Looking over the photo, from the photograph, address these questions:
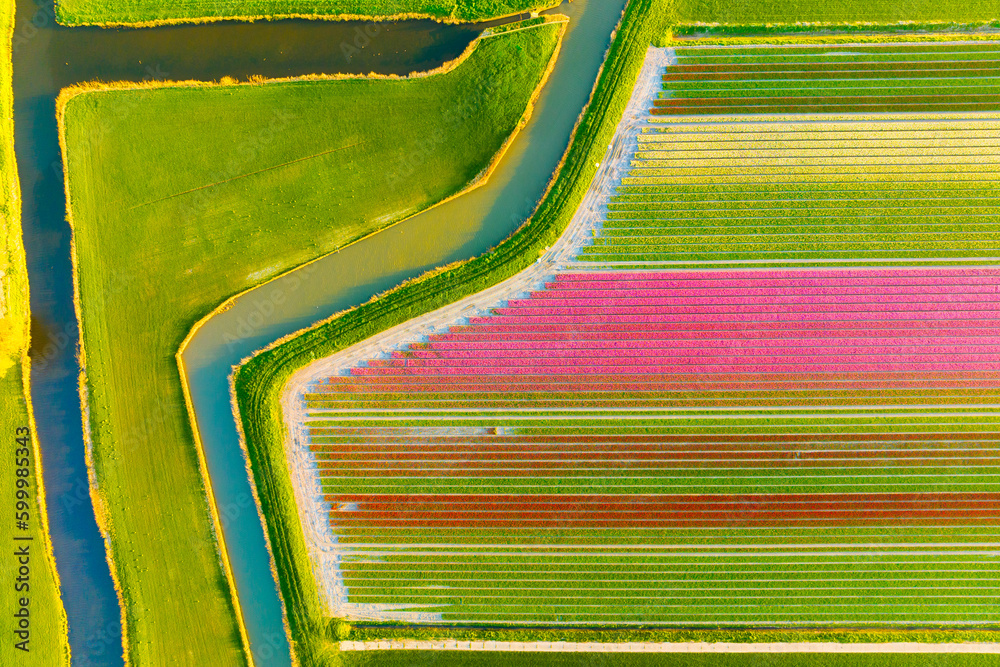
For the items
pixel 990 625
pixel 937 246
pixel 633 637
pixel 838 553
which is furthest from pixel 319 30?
pixel 990 625

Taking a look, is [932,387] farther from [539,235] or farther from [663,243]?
[539,235]

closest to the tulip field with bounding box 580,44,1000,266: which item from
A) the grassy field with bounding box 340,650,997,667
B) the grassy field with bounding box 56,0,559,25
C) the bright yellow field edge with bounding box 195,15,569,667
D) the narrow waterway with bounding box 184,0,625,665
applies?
the narrow waterway with bounding box 184,0,625,665

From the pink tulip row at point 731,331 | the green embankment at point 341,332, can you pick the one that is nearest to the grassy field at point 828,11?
the green embankment at point 341,332

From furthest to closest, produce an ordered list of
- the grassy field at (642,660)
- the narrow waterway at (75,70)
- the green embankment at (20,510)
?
1. the narrow waterway at (75,70)
2. the green embankment at (20,510)
3. the grassy field at (642,660)

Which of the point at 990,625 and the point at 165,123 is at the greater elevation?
the point at 165,123

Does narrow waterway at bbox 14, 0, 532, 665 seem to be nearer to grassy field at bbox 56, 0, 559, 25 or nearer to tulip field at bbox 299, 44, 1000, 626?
grassy field at bbox 56, 0, 559, 25

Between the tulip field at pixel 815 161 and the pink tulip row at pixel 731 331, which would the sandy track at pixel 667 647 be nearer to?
the pink tulip row at pixel 731 331

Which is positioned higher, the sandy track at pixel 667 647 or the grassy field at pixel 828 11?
the grassy field at pixel 828 11
